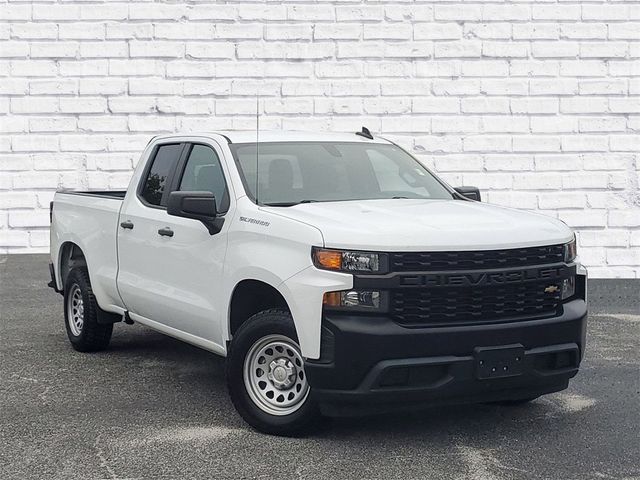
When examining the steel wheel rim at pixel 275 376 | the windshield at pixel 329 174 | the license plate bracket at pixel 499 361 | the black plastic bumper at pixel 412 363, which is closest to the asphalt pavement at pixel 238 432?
the steel wheel rim at pixel 275 376

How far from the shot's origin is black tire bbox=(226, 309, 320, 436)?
574 centimetres

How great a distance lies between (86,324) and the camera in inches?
329

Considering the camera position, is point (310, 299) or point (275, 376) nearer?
point (310, 299)

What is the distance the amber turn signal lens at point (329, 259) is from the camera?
5.46 m

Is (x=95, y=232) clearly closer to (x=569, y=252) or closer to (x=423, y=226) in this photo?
(x=423, y=226)

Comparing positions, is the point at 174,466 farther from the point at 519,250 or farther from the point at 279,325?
the point at 519,250

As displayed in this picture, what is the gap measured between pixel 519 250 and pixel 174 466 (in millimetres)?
2194

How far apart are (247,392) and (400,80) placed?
7583mm

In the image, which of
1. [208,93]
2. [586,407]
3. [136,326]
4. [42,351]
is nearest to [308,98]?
[208,93]

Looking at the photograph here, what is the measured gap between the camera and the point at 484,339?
555 centimetres

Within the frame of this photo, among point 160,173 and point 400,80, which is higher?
point 400,80

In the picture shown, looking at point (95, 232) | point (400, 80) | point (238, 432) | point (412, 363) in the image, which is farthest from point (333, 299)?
point (400, 80)

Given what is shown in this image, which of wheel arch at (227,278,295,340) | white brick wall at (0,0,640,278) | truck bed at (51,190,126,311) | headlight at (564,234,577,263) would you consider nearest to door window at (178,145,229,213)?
wheel arch at (227,278,295,340)

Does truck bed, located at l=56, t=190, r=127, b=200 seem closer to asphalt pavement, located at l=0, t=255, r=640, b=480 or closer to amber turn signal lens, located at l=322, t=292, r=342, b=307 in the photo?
asphalt pavement, located at l=0, t=255, r=640, b=480
